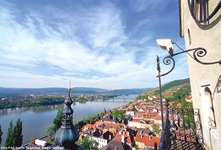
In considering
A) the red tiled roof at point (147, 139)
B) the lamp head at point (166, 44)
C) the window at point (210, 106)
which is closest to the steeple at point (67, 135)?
the lamp head at point (166, 44)

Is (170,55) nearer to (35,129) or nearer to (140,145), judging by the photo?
(140,145)

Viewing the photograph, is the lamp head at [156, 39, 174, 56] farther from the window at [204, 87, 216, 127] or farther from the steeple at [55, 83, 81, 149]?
the steeple at [55, 83, 81, 149]

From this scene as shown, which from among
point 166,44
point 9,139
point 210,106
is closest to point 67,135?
point 166,44

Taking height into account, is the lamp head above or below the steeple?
above

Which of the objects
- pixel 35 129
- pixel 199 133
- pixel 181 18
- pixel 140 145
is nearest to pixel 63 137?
pixel 199 133

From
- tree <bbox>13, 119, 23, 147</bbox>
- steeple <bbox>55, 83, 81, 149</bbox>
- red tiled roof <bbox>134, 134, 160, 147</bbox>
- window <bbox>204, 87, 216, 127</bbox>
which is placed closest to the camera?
steeple <bbox>55, 83, 81, 149</bbox>

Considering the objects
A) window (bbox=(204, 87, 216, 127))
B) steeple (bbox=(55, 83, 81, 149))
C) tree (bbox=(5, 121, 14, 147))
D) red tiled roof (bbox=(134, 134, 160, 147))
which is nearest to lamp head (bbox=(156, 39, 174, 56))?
window (bbox=(204, 87, 216, 127))

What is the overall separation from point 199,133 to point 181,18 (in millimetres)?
3960

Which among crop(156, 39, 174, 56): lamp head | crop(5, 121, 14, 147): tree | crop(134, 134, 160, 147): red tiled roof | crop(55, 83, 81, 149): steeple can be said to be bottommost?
crop(134, 134, 160, 147): red tiled roof

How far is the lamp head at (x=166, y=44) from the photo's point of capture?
2.37 m

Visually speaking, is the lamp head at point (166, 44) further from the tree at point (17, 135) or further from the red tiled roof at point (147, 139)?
the tree at point (17, 135)

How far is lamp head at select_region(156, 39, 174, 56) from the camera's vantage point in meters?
2.37

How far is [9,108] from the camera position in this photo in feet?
251

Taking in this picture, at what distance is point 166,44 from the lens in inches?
96.7
